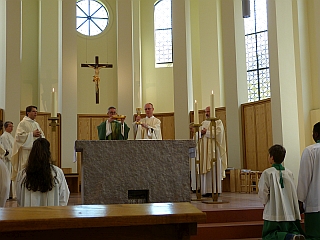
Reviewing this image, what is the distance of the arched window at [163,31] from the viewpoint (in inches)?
604

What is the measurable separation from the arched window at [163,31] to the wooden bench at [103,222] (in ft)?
44.8

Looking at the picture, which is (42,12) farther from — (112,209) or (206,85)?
(112,209)

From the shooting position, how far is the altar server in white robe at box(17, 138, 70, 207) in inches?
162

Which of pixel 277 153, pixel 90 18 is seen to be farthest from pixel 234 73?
pixel 277 153

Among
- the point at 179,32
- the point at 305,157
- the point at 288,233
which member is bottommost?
the point at 288,233

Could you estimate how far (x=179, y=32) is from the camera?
41.8 ft

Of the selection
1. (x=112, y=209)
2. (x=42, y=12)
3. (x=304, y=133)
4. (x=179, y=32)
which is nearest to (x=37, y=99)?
(x=42, y=12)

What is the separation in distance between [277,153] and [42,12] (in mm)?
11175

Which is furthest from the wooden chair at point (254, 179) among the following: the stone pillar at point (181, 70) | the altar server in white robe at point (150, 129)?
the altar server in white robe at point (150, 129)

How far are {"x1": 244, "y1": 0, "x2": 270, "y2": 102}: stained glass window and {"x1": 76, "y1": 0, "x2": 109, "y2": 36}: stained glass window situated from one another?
17.0 feet

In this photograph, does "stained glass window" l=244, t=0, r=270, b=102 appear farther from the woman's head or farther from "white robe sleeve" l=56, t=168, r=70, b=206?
the woman's head

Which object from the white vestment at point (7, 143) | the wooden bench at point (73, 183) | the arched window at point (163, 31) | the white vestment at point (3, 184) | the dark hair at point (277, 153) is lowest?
the wooden bench at point (73, 183)

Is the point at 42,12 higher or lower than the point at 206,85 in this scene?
higher

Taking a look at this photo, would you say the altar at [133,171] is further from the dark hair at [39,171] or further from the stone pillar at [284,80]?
the stone pillar at [284,80]
